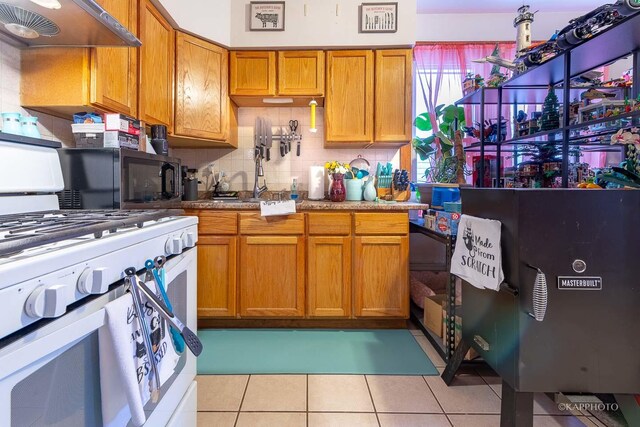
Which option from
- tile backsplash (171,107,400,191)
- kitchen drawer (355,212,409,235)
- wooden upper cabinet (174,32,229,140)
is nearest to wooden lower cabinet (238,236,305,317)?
kitchen drawer (355,212,409,235)

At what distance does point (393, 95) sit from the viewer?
2.67 meters

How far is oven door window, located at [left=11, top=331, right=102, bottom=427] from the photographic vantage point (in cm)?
55

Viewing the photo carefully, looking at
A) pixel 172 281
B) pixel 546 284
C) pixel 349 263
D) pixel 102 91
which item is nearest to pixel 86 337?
pixel 172 281

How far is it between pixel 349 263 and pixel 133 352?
179cm

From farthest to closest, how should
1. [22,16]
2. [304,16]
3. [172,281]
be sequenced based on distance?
[304,16] → [22,16] → [172,281]

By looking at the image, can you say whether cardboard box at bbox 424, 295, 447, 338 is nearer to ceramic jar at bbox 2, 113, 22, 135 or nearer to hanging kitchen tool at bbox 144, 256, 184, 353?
hanging kitchen tool at bbox 144, 256, 184, 353

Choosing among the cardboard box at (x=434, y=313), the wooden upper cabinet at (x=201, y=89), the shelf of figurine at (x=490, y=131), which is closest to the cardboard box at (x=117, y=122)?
the wooden upper cabinet at (x=201, y=89)

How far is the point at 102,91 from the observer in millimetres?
1684

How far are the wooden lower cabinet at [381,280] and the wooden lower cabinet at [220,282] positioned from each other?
878 millimetres

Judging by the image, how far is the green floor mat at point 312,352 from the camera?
1.89 meters

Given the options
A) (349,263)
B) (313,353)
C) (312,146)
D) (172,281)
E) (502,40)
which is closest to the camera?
(172,281)

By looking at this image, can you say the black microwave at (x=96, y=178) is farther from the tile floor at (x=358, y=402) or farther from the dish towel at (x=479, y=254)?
the dish towel at (x=479, y=254)

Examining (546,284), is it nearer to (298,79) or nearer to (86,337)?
(86,337)

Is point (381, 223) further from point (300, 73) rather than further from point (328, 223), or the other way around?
point (300, 73)
